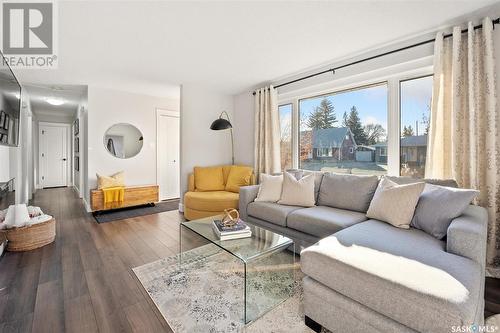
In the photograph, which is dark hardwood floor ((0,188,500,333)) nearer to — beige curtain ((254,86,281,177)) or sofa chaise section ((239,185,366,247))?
sofa chaise section ((239,185,366,247))

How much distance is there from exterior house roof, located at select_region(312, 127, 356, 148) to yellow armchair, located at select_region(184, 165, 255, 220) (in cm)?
123

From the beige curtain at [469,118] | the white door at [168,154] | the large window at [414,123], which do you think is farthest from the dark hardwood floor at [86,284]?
the white door at [168,154]

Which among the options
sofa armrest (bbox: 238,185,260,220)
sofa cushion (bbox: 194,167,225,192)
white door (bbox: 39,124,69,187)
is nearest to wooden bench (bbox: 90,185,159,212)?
sofa cushion (bbox: 194,167,225,192)

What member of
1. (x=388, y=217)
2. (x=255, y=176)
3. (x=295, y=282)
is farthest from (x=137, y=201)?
(x=388, y=217)

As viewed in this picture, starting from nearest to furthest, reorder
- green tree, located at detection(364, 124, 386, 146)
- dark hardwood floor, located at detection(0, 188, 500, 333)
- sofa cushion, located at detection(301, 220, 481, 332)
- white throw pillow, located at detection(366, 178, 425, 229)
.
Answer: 1. sofa cushion, located at detection(301, 220, 481, 332)
2. dark hardwood floor, located at detection(0, 188, 500, 333)
3. white throw pillow, located at detection(366, 178, 425, 229)
4. green tree, located at detection(364, 124, 386, 146)

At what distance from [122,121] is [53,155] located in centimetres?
468

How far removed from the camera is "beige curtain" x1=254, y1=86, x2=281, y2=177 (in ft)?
13.2

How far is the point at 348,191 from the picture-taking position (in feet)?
8.75

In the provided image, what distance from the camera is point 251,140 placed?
4582mm

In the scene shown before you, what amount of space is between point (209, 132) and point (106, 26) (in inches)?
99.8

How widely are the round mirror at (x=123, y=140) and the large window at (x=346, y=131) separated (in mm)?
3385

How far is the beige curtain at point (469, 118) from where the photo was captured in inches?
81.7

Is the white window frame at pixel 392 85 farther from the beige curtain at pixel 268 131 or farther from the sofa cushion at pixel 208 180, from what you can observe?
the sofa cushion at pixel 208 180

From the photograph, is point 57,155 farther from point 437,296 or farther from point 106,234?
Answer: point 437,296
